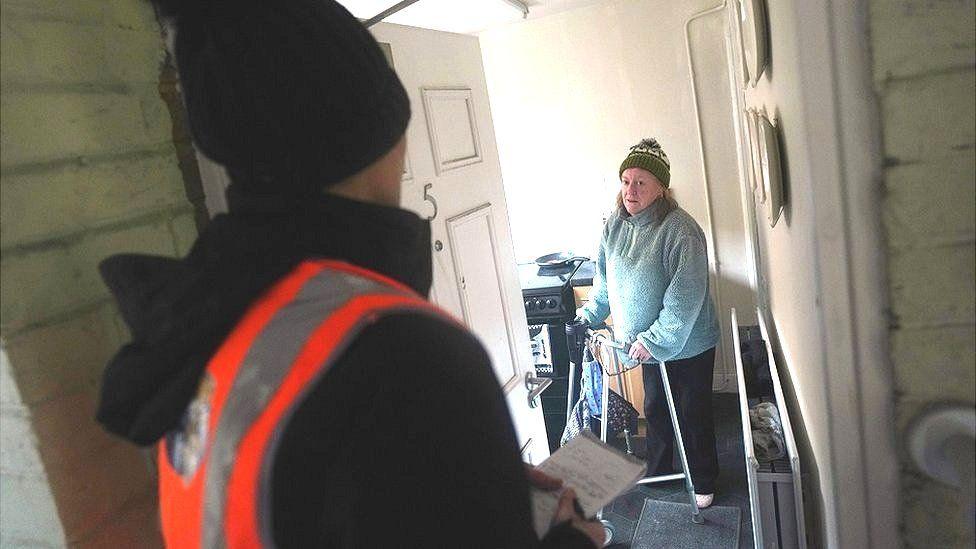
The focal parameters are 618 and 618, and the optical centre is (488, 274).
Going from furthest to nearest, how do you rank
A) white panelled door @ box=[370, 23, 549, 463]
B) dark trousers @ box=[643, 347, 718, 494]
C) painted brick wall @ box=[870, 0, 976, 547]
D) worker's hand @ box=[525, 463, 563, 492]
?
dark trousers @ box=[643, 347, 718, 494] → white panelled door @ box=[370, 23, 549, 463] → worker's hand @ box=[525, 463, 563, 492] → painted brick wall @ box=[870, 0, 976, 547]

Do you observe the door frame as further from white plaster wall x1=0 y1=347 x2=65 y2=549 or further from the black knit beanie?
white plaster wall x1=0 y1=347 x2=65 y2=549

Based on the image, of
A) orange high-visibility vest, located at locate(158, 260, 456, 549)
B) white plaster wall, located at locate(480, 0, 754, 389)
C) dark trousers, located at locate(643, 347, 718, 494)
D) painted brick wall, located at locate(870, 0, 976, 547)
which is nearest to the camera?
orange high-visibility vest, located at locate(158, 260, 456, 549)

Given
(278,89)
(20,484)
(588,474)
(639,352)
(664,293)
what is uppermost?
(278,89)

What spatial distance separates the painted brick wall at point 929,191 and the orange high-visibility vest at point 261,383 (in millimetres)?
576

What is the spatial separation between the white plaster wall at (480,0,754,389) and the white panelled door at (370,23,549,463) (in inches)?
56.1

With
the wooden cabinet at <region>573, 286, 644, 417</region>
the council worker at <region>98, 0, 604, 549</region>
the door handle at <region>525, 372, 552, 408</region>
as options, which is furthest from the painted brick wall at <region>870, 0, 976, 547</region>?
the wooden cabinet at <region>573, 286, 644, 417</region>

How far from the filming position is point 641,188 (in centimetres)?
232

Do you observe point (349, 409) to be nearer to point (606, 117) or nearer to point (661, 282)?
point (661, 282)

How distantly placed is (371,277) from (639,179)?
1.90 metres

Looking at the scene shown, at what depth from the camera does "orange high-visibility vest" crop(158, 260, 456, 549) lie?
0.50 m

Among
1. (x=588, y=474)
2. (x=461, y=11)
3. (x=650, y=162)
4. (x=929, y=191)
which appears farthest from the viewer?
(x=461, y=11)

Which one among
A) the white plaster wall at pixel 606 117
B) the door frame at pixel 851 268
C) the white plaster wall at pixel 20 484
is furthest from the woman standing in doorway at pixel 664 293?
the white plaster wall at pixel 20 484

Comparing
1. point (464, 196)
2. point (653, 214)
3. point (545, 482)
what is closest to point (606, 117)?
point (653, 214)

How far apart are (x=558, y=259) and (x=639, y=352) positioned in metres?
1.01
